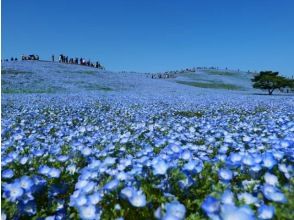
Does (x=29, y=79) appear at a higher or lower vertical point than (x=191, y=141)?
lower

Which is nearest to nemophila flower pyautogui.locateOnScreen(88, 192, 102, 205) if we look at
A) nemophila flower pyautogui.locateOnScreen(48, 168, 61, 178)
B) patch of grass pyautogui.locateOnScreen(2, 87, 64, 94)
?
nemophila flower pyautogui.locateOnScreen(48, 168, 61, 178)

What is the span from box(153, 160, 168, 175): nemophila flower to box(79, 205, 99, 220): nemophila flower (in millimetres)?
713

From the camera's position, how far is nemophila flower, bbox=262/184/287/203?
242 cm

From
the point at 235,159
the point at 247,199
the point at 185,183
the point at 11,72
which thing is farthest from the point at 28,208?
the point at 11,72

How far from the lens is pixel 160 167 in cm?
331

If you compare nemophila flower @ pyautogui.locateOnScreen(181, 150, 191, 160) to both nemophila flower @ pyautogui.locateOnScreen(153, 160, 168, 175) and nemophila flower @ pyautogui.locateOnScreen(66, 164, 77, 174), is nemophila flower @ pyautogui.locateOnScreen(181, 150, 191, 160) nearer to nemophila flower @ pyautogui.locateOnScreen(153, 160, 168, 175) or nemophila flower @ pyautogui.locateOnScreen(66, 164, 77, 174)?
nemophila flower @ pyautogui.locateOnScreen(153, 160, 168, 175)

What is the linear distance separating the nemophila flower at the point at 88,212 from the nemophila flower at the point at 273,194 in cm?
115

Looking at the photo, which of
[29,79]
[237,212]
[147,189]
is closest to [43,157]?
[147,189]

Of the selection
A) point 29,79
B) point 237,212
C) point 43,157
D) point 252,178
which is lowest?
point 29,79

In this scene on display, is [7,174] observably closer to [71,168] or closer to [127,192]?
[71,168]

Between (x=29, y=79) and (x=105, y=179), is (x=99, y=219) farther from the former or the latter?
(x=29, y=79)

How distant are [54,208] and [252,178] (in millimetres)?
1683

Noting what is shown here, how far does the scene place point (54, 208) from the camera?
321 centimetres

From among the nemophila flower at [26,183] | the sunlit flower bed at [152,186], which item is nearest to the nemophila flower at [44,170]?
the sunlit flower bed at [152,186]
